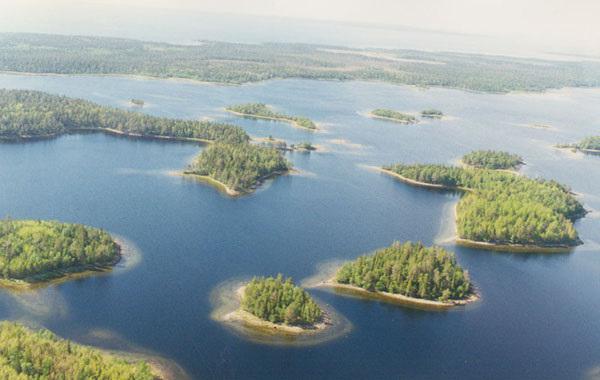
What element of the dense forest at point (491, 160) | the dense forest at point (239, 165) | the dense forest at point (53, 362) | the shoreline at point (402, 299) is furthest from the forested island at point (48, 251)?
the dense forest at point (491, 160)

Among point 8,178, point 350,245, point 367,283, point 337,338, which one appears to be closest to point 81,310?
point 337,338

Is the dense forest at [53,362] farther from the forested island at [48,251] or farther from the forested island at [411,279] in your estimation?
the forested island at [411,279]

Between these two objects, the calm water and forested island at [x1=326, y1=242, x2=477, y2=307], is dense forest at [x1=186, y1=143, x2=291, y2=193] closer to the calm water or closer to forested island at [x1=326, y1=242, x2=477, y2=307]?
the calm water

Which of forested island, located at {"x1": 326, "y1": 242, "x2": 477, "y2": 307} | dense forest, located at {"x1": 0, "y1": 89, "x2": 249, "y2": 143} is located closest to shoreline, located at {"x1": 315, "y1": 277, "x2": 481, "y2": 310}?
forested island, located at {"x1": 326, "y1": 242, "x2": 477, "y2": 307}

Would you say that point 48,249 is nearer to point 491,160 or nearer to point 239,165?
point 239,165

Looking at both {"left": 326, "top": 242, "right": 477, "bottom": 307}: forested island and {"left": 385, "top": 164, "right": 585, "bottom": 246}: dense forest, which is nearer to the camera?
{"left": 326, "top": 242, "right": 477, "bottom": 307}: forested island

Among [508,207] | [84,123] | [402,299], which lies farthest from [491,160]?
[84,123]
